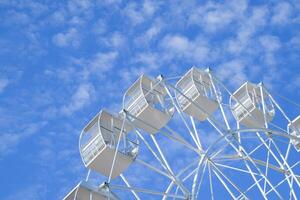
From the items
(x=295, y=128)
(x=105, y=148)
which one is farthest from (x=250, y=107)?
(x=105, y=148)

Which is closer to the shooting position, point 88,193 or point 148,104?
point 88,193

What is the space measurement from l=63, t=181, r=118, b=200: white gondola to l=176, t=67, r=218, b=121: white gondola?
17.9ft

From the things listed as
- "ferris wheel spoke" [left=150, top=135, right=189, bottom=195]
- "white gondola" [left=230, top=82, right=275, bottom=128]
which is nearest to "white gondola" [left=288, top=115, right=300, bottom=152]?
"white gondola" [left=230, top=82, right=275, bottom=128]

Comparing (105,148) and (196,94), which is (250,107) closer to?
(196,94)

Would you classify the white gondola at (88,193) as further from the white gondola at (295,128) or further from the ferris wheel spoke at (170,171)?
the white gondola at (295,128)

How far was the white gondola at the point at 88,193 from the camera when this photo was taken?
20156 mm

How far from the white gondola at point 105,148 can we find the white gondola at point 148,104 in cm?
111

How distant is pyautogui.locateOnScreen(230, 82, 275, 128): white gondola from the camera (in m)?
25.9

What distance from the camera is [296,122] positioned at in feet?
88.7

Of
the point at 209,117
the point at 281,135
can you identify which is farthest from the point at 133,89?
the point at 281,135

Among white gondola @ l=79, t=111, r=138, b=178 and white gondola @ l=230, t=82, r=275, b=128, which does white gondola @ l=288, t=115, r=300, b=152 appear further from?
white gondola @ l=79, t=111, r=138, b=178

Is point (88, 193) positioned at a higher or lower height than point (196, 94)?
lower

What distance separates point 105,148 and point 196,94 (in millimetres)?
5168

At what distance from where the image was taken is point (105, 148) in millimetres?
21484
